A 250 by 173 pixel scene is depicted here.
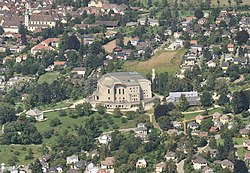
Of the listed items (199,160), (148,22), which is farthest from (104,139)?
(148,22)

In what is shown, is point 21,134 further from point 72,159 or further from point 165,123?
point 165,123

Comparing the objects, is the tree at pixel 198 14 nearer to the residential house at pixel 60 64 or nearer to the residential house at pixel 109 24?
the residential house at pixel 109 24

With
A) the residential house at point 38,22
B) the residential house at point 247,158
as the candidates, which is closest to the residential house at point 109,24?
the residential house at point 38,22

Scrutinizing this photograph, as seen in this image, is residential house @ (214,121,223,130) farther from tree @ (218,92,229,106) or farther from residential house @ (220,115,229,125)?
tree @ (218,92,229,106)

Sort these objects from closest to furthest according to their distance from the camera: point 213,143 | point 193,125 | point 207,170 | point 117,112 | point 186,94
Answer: point 207,170 → point 213,143 → point 193,125 → point 117,112 → point 186,94

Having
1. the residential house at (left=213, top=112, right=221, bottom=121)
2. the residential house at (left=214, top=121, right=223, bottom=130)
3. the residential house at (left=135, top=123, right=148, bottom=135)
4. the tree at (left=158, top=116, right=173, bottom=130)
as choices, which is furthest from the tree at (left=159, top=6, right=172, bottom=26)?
the residential house at (left=214, top=121, right=223, bottom=130)

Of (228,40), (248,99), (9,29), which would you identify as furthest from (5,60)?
(248,99)
